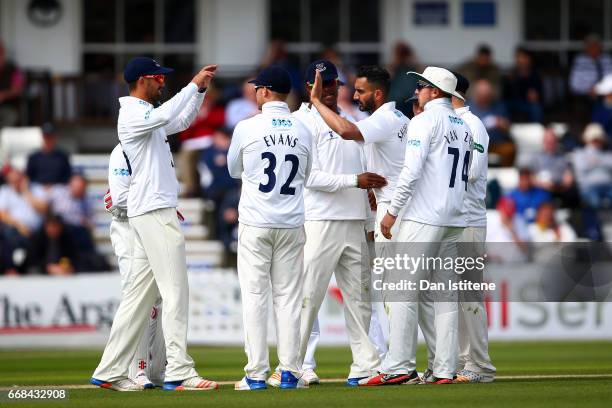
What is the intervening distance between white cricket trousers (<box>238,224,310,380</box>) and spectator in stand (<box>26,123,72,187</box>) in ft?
36.2

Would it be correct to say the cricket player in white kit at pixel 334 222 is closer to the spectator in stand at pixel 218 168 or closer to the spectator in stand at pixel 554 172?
the spectator in stand at pixel 218 168

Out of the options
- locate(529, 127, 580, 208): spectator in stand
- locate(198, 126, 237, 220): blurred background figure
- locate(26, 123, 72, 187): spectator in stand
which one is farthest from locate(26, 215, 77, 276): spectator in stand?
locate(529, 127, 580, 208): spectator in stand

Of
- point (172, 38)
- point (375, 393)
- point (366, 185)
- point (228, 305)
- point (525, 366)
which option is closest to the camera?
point (375, 393)

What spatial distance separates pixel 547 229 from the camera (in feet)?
69.0

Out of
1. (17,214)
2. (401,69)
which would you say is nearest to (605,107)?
(401,69)

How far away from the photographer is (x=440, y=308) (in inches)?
447

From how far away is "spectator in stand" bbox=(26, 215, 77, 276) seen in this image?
→ 2038cm

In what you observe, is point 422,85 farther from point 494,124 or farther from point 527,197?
point 494,124

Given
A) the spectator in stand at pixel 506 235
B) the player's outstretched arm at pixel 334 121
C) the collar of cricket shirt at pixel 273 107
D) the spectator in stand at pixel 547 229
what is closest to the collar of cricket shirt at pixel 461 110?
the player's outstretched arm at pixel 334 121

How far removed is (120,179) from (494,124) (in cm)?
1210

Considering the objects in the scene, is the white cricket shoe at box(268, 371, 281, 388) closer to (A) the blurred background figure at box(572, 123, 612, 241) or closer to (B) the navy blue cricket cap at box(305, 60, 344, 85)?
(B) the navy blue cricket cap at box(305, 60, 344, 85)

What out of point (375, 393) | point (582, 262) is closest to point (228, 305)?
point (582, 262)

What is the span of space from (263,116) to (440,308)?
6.74ft

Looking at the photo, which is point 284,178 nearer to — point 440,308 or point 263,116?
point 263,116
